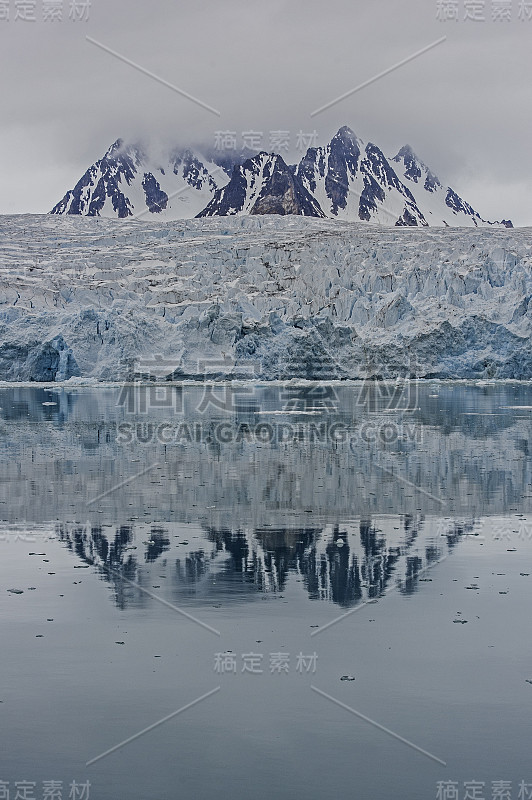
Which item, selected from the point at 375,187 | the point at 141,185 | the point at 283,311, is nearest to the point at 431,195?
the point at 375,187

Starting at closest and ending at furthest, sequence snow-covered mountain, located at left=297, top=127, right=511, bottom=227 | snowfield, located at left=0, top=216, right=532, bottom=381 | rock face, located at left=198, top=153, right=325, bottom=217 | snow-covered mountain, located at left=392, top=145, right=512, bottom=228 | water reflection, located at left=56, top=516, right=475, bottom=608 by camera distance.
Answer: water reflection, located at left=56, top=516, right=475, bottom=608
snowfield, located at left=0, top=216, right=532, bottom=381
rock face, located at left=198, top=153, right=325, bottom=217
snow-covered mountain, located at left=297, top=127, right=511, bottom=227
snow-covered mountain, located at left=392, top=145, right=512, bottom=228

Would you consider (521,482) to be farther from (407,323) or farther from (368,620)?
(407,323)

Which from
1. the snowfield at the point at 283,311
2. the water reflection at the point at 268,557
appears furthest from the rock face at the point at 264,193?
the water reflection at the point at 268,557

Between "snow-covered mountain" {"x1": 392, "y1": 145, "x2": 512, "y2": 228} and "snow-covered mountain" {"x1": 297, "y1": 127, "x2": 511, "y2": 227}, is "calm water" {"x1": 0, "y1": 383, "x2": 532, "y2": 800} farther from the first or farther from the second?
"snow-covered mountain" {"x1": 392, "y1": 145, "x2": 512, "y2": 228}

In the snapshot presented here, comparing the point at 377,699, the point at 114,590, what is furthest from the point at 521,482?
the point at 377,699

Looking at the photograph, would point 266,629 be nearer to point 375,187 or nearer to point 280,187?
point 280,187

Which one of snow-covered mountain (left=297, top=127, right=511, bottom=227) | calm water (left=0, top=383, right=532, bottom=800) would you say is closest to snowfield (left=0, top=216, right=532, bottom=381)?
calm water (left=0, top=383, right=532, bottom=800)

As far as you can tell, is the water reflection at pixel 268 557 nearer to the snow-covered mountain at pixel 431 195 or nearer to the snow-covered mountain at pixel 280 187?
the snow-covered mountain at pixel 280 187
